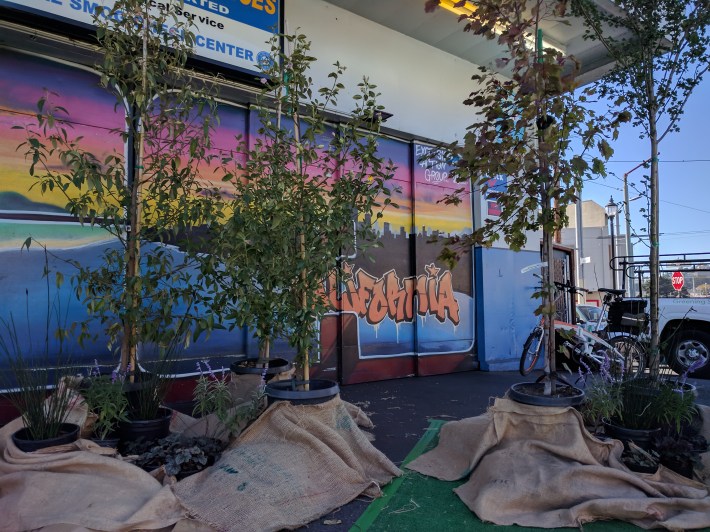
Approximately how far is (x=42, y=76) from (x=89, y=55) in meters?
0.49

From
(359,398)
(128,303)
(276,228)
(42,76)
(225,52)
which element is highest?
(225,52)

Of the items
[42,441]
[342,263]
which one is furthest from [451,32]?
[42,441]

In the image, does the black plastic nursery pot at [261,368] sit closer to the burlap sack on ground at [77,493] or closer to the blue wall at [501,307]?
the burlap sack on ground at [77,493]

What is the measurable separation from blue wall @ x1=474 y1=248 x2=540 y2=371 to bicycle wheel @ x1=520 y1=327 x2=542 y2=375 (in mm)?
858

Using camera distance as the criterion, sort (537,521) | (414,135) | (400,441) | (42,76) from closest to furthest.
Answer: (537,521), (400,441), (42,76), (414,135)

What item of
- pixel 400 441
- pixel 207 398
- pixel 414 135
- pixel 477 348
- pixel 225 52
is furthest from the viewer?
pixel 477 348

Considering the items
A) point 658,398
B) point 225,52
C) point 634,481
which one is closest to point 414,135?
point 225,52

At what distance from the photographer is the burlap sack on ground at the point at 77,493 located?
91.4 inches

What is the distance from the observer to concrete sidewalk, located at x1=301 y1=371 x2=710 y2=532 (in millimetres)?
3683

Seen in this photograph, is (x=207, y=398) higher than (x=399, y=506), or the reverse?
(x=207, y=398)

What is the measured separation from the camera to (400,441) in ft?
13.7

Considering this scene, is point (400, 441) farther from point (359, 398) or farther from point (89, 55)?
point (89, 55)

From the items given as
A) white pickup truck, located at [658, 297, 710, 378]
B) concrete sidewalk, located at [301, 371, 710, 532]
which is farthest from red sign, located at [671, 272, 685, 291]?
concrete sidewalk, located at [301, 371, 710, 532]

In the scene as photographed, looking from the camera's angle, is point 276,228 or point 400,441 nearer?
point 276,228
